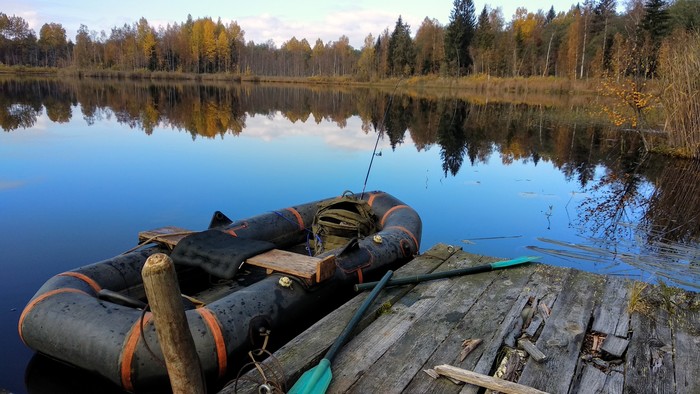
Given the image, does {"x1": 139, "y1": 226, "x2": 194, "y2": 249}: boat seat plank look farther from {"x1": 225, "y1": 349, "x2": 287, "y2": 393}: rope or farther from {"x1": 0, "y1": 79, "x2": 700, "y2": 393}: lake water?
{"x1": 225, "y1": 349, "x2": 287, "y2": 393}: rope

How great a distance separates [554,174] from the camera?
475 inches

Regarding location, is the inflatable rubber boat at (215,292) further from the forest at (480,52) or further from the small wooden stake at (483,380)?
the forest at (480,52)

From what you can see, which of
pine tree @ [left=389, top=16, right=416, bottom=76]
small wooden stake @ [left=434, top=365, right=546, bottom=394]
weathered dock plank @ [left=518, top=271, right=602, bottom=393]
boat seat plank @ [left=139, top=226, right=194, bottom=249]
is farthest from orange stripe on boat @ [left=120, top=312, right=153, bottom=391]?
pine tree @ [left=389, top=16, right=416, bottom=76]

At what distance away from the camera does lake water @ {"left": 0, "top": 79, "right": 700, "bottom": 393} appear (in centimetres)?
628

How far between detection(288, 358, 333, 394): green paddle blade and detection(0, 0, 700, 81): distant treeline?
2615 cm

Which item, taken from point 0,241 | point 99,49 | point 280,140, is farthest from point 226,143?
point 99,49

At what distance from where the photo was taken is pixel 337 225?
5.36 metres

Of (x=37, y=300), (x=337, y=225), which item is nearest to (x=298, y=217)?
(x=337, y=225)

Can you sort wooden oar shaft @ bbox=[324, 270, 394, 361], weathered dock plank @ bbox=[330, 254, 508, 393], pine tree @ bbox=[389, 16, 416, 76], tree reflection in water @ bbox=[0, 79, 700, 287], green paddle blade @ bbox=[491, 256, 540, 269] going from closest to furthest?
weathered dock plank @ bbox=[330, 254, 508, 393] → wooden oar shaft @ bbox=[324, 270, 394, 361] → green paddle blade @ bbox=[491, 256, 540, 269] → tree reflection in water @ bbox=[0, 79, 700, 287] → pine tree @ bbox=[389, 16, 416, 76]

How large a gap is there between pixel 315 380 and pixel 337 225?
2.89 m

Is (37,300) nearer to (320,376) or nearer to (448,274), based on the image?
(320,376)

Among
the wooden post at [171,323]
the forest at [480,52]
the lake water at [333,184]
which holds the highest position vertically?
the forest at [480,52]

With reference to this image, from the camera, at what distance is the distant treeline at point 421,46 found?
40688mm

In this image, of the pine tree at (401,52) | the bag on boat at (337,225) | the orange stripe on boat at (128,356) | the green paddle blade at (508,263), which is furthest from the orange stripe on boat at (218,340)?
the pine tree at (401,52)
